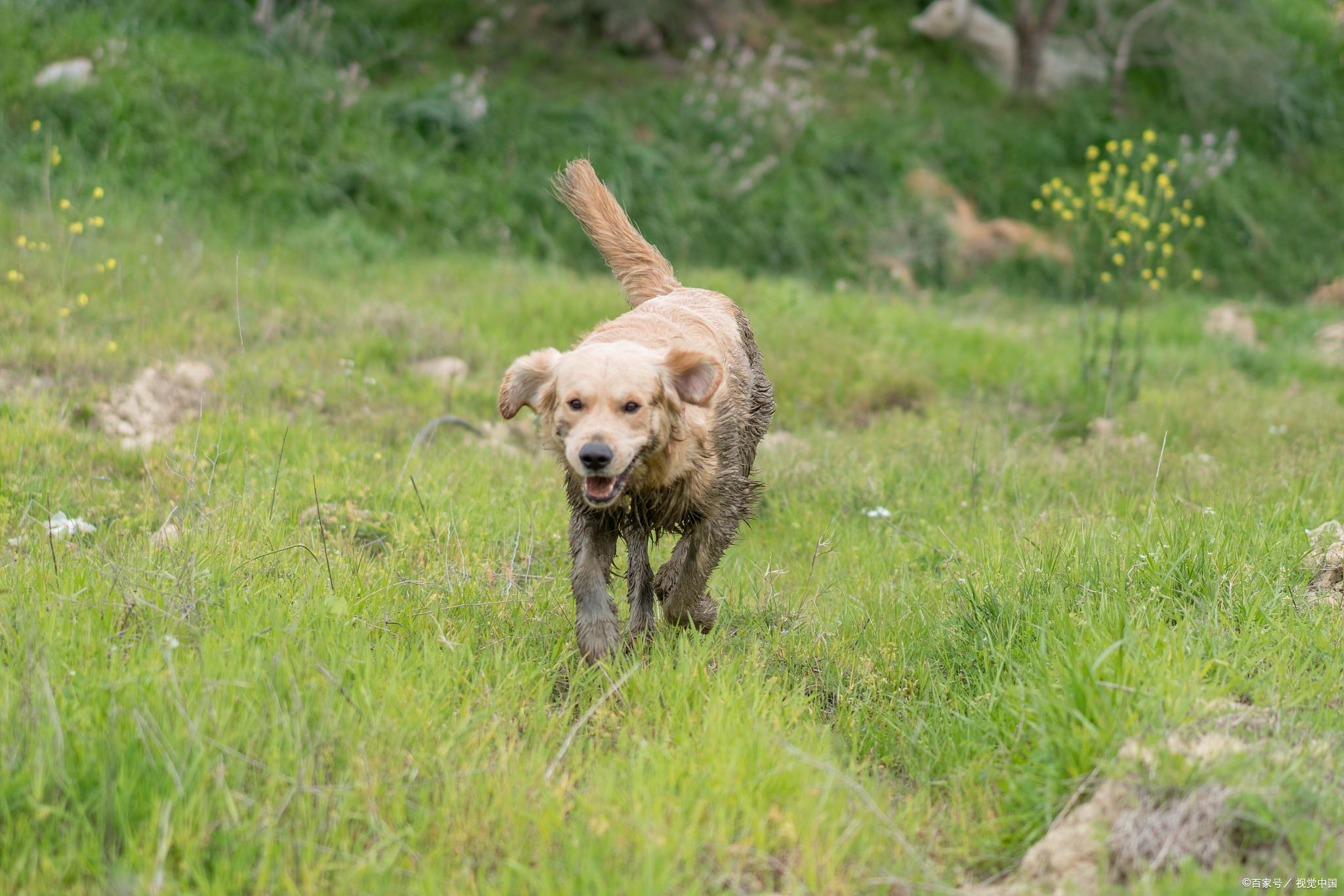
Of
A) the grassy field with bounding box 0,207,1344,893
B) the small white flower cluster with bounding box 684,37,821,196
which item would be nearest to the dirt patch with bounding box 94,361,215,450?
the grassy field with bounding box 0,207,1344,893

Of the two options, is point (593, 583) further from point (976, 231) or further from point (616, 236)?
point (976, 231)

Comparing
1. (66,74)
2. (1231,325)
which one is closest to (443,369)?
(66,74)

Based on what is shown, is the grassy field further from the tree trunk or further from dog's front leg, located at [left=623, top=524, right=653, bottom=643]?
the tree trunk

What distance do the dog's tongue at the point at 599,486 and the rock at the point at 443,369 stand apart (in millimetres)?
3985

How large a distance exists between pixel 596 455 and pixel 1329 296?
474 inches

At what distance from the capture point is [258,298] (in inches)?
315

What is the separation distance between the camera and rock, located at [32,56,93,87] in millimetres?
9664

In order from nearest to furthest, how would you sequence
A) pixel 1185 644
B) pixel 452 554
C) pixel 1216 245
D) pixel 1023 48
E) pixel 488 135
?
pixel 1185 644 → pixel 452 554 → pixel 488 135 → pixel 1216 245 → pixel 1023 48

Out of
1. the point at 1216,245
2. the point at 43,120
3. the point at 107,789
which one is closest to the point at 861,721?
the point at 107,789


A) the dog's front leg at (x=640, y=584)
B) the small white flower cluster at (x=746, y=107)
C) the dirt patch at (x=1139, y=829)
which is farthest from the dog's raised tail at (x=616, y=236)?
the small white flower cluster at (x=746, y=107)

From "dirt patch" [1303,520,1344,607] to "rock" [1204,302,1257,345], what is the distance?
6.96 m

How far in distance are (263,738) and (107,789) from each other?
1.23 feet

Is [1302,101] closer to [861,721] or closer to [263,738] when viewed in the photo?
[861,721]

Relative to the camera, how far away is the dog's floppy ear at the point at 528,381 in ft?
12.3
